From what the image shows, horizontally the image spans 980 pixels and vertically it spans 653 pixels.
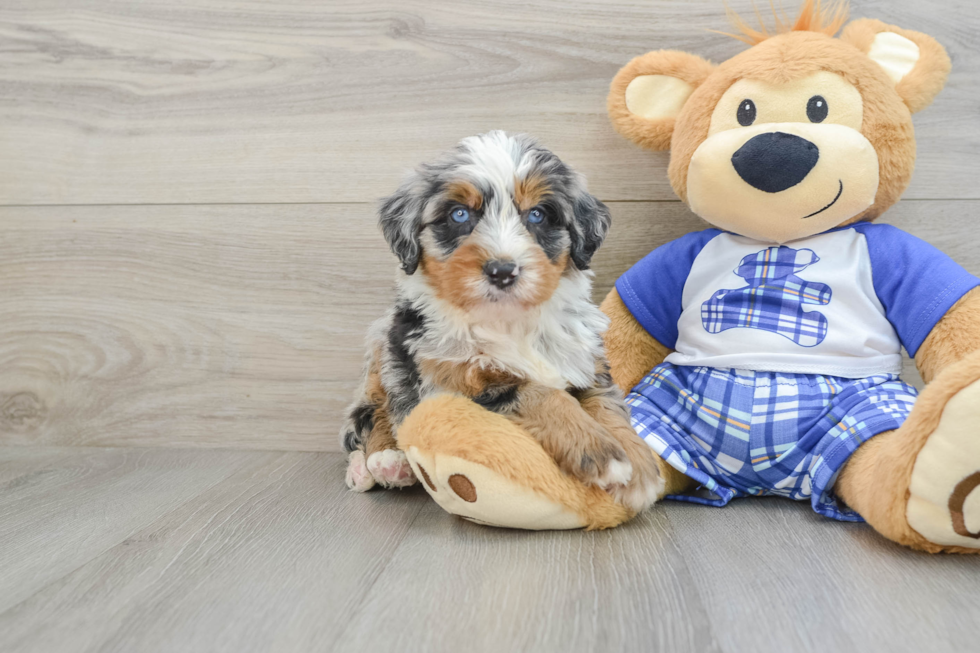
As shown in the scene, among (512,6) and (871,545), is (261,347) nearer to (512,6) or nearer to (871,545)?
(512,6)

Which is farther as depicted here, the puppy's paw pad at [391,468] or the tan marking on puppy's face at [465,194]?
the puppy's paw pad at [391,468]

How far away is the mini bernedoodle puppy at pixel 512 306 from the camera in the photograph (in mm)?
1356

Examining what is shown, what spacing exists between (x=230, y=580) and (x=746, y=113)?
4.82ft

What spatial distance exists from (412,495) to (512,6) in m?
1.42

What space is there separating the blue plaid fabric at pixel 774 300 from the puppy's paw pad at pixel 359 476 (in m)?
0.94

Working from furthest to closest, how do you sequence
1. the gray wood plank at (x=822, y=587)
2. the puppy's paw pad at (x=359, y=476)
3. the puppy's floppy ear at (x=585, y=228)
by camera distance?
the puppy's paw pad at (x=359, y=476) → the puppy's floppy ear at (x=585, y=228) → the gray wood plank at (x=822, y=587)

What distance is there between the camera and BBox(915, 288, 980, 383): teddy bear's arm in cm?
140

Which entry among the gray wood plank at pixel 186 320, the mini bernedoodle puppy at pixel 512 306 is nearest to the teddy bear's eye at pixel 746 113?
the mini bernedoodle puppy at pixel 512 306

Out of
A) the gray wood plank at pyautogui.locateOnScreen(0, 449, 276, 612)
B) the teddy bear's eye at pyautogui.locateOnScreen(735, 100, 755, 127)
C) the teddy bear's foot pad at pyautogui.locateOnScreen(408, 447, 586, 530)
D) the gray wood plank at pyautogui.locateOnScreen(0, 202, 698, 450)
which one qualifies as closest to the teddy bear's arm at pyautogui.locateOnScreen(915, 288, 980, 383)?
the teddy bear's eye at pyautogui.locateOnScreen(735, 100, 755, 127)

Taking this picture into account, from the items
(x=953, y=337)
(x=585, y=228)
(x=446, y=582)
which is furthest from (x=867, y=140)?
(x=446, y=582)

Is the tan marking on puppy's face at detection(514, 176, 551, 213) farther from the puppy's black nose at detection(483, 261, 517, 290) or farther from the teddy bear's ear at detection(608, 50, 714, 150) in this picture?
the teddy bear's ear at detection(608, 50, 714, 150)

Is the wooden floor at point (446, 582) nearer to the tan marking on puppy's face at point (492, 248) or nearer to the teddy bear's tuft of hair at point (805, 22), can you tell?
the tan marking on puppy's face at point (492, 248)

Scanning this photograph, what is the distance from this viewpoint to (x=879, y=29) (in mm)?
1656

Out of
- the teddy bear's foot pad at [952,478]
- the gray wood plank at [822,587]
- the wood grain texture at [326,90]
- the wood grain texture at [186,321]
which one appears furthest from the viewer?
the wood grain texture at [186,321]
